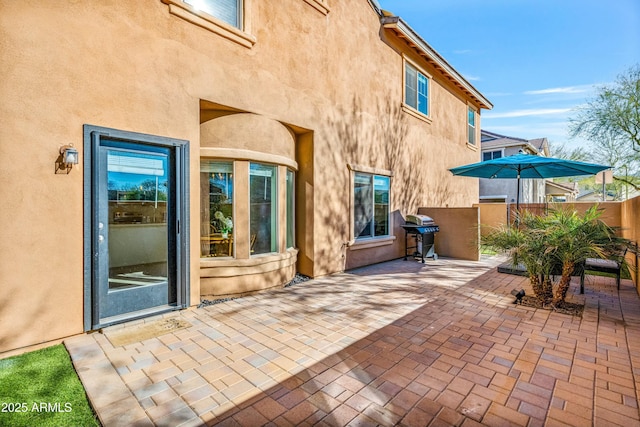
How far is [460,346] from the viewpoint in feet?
12.5

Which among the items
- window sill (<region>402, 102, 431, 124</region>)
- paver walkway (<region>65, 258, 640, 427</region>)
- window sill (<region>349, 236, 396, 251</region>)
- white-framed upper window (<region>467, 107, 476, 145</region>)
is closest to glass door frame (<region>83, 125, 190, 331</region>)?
paver walkway (<region>65, 258, 640, 427</region>)

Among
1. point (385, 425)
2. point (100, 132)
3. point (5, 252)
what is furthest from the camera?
point (100, 132)

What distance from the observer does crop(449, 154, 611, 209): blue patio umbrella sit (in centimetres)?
750

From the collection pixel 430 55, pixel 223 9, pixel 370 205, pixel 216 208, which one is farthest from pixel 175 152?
pixel 430 55

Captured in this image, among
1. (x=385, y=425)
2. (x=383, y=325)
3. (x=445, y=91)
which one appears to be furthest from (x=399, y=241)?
(x=385, y=425)

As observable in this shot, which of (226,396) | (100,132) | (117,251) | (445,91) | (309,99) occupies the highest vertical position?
(445,91)

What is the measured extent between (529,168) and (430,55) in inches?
211

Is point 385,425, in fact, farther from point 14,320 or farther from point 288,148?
point 288,148

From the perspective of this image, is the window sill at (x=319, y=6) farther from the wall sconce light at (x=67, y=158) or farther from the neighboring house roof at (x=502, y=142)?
the neighboring house roof at (x=502, y=142)

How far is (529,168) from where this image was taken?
27.8 feet

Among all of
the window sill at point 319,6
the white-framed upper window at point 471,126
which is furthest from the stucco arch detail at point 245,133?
the white-framed upper window at point 471,126

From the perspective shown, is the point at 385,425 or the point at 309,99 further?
the point at 309,99

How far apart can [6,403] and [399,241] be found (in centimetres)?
923

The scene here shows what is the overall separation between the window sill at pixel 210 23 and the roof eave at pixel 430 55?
5385 mm
